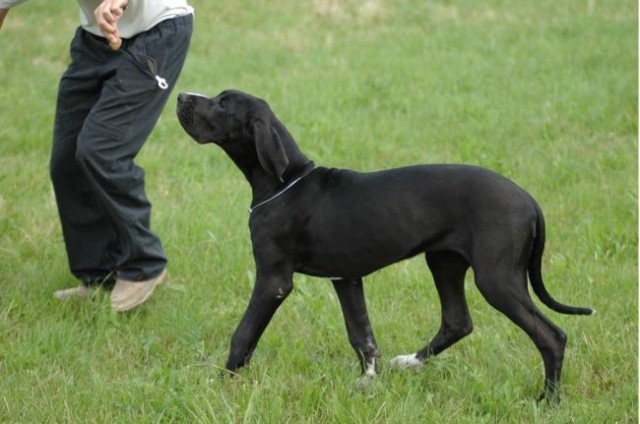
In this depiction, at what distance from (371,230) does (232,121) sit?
2.76 feet

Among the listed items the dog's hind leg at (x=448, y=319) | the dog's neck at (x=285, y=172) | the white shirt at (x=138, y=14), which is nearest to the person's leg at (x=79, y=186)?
the white shirt at (x=138, y=14)

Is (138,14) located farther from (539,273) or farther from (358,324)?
(539,273)

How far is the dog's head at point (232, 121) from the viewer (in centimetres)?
471

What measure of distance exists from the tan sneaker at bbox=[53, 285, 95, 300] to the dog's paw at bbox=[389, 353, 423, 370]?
195 cm

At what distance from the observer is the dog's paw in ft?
16.2

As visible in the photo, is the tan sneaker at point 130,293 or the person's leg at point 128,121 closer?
the person's leg at point 128,121

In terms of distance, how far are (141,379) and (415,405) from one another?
130 cm

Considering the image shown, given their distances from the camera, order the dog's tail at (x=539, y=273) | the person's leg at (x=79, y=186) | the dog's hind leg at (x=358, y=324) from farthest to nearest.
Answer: the person's leg at (x=79, y=186) → the dog's hind leg at (x=358, y=324) → the dog's tail at (x=539, y=273)

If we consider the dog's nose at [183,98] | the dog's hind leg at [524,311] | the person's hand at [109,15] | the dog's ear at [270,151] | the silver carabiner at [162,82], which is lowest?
the dog's hind leg at [524,311]

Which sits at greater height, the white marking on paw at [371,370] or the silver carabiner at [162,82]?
the silver carabiner at [162,82]

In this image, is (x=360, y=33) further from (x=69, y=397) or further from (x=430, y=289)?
(x=69, y=397)

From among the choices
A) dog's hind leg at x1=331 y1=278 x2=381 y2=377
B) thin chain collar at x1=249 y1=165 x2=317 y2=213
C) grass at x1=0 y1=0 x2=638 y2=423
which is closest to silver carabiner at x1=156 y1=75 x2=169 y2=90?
thin chain collar at x1=249 y1=165 x2=317 y2=213

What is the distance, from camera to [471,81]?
11219 millimetres

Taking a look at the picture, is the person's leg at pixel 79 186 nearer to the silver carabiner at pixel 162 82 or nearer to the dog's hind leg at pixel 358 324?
the silver carabiner at pixel 162 82
